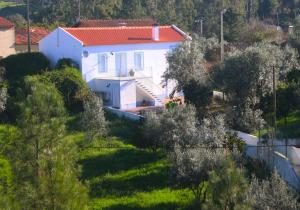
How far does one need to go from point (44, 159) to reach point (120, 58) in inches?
983

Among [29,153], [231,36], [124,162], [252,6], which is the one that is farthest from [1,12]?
[29,153]

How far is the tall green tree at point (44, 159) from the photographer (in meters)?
14.7

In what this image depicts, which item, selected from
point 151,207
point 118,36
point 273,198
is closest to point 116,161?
point 151,207

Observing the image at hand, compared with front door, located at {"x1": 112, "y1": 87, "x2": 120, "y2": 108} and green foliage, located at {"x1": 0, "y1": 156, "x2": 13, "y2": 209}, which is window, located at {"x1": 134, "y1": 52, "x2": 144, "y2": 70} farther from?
green foliage, located at {"x1": 0, "y1": 156, "x2": 13, "y2": 209}

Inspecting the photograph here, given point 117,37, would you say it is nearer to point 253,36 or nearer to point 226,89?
point 226,89

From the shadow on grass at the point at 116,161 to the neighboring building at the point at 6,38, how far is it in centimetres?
2339

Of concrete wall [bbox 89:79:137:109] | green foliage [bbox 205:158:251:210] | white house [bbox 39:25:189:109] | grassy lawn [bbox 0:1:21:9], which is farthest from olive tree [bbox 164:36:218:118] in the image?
grassy lawn [bbox 0:1:21:9]

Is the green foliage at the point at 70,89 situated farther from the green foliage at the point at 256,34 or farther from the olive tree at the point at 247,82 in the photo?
the green foliage at the point at 256,34

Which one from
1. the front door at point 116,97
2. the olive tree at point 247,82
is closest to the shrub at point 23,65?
the front door at point 116,97

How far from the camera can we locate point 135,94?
3775cm

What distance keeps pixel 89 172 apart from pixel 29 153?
27.3ft

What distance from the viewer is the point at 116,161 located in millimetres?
27500

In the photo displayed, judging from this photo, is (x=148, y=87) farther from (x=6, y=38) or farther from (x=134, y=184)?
(x=6, y=38)

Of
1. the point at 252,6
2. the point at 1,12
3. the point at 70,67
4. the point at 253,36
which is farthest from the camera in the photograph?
the point at 1,12
